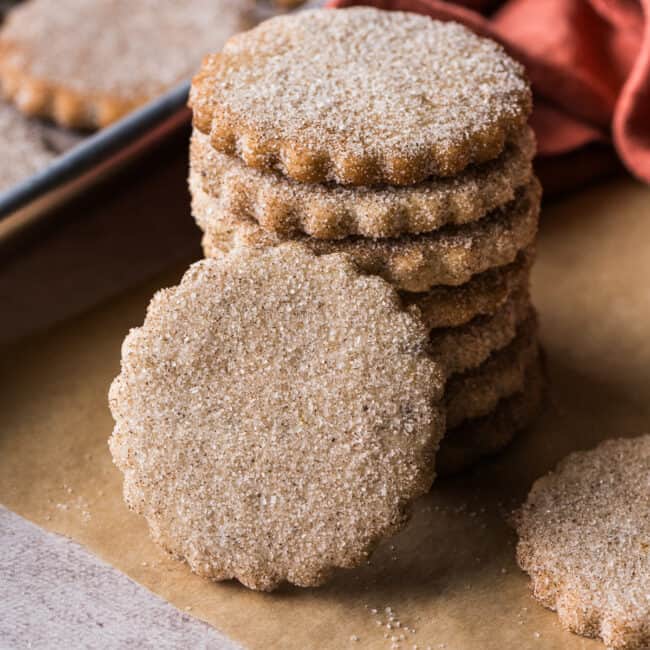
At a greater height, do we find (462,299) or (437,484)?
(462,299)

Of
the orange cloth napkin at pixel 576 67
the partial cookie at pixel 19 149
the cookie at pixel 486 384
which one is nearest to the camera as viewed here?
the cookie at pixel 486 384

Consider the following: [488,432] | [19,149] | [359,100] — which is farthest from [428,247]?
[19,149]

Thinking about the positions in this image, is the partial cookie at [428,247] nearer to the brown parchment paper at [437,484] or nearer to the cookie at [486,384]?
the cookie at [486,384]

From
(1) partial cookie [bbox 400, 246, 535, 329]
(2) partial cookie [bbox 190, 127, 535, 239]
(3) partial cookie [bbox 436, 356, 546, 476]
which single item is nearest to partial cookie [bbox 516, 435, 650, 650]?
(3) partial cookie [bbox 436, 356, 546, 476]

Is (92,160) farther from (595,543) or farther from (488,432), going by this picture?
(595,543)

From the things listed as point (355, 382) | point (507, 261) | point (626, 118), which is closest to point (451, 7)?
point (626, 118)

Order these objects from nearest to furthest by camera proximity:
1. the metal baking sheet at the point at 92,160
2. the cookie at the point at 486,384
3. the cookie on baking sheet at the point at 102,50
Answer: the cookie at the point at 486,384 → the metal baking sheet at the point at 92,160 → the cookie on baking sheet at the point at 102,50

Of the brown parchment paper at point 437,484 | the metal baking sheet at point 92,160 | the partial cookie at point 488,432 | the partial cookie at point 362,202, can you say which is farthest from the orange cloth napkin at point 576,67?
the partial cookie at point 362,202
